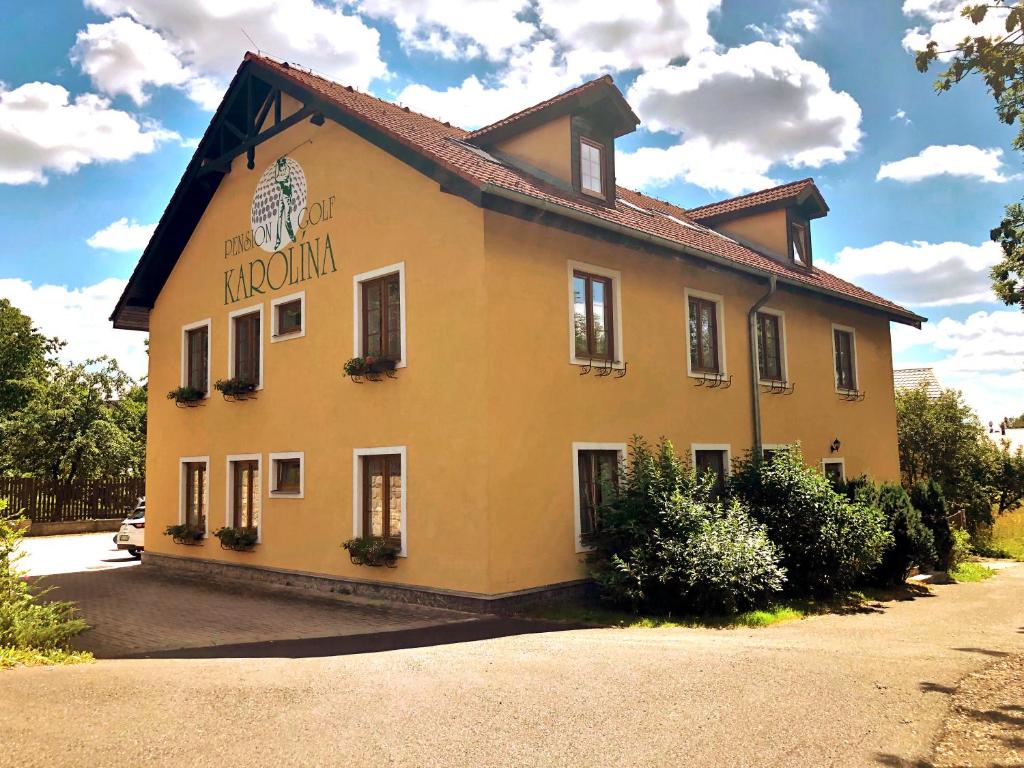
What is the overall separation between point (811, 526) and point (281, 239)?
33.8 feet

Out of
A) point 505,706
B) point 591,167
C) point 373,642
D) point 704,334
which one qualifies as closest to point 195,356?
point 591,167

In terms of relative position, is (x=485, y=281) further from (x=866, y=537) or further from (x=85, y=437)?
(x=85, y=437)

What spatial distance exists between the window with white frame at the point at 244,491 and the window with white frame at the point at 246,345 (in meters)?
1.48

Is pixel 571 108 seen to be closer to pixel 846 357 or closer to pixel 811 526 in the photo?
pixel 811 526

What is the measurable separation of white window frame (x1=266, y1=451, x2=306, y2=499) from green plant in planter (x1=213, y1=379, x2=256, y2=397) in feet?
4.45

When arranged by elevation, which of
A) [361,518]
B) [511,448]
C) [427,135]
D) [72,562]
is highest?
[427,135]

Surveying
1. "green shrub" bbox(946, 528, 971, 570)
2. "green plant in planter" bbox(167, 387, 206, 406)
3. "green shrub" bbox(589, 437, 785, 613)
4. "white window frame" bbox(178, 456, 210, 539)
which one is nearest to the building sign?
"green plant in planter" bbox(167, 387, 206, 406)

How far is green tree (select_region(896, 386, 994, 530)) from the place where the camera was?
2262 centimetres

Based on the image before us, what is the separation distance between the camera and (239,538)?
14656 mm

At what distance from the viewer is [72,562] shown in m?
19.9

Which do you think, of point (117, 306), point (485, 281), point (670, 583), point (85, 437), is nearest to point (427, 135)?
point (485, 281)

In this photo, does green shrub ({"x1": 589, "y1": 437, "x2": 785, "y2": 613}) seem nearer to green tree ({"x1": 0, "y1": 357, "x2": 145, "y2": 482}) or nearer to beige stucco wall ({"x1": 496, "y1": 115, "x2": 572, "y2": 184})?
beige stucco wall ({"x1": 496, "y1": 115, "x2": 572, "y2": 184})

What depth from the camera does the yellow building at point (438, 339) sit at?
37.0ft

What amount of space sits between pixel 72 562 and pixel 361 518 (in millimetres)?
11339
